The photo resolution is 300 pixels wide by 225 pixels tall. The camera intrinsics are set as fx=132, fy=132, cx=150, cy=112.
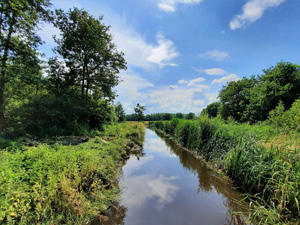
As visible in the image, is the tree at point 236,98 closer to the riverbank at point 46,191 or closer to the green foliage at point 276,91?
the green foliage at point 276,91

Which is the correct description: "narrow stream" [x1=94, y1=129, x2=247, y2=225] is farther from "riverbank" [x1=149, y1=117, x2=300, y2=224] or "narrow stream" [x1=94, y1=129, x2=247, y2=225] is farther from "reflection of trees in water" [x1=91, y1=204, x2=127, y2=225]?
"riverbank" [x1=149, y1=117, x2=300, y2=224]

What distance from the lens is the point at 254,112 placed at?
18.1 metres

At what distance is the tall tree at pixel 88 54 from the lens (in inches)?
443

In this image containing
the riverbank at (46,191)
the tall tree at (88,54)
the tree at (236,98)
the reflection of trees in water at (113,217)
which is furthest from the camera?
the tree at (236,98)

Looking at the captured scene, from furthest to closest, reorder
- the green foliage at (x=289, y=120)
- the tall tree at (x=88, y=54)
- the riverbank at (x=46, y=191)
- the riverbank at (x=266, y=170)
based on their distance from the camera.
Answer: the tall tree at (x=88, y=54) < the green foliage at (x=289, y=120) < the riverbank at (x=266, y=170) < the riverbank at (x=46, y=191)

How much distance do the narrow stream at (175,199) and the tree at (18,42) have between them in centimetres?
810

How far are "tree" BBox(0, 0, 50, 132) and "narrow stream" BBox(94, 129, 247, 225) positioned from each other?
810cm

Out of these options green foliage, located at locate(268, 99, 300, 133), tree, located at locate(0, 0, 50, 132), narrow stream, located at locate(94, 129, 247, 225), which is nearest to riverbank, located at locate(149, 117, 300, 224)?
narrow stream, located at locate(94, 129, 247, 225)

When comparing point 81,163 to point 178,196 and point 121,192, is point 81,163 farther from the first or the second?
point 178,196

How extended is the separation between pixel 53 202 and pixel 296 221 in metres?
4.63

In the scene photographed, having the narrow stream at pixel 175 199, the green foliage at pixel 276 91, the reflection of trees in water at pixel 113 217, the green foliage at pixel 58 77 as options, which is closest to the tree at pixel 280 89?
the green foliage at pixel 276 91

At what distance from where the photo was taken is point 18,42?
27.3 feet

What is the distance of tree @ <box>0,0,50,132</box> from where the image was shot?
290 inches

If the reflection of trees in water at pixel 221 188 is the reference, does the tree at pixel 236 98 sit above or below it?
above
